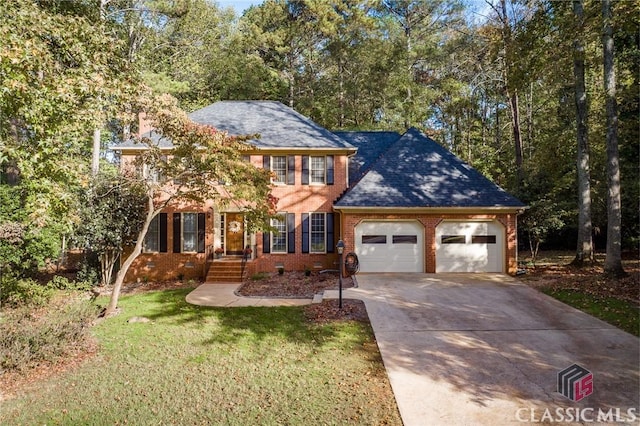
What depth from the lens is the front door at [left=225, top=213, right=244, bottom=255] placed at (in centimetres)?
1528

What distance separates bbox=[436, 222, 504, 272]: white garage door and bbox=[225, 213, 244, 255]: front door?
8.36 m

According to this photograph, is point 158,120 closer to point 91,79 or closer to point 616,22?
point 91,79

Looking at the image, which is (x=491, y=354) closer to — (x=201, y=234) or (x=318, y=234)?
(x=318, y=234)

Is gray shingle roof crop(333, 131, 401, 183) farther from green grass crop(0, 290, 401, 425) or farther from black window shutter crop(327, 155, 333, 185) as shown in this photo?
green grass crop(0, 290, 401, 425)

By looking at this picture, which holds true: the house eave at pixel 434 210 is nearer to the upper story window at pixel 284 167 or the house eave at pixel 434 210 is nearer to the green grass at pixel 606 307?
the upper story window at pixel 284 167

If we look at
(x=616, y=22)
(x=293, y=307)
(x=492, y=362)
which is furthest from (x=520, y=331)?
(x=616, y=22)

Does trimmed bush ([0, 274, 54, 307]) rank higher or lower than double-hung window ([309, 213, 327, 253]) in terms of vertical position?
lower

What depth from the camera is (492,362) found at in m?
6.23

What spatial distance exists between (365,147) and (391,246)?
6501mm

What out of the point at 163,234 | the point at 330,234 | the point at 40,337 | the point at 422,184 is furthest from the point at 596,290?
the point at 163,234

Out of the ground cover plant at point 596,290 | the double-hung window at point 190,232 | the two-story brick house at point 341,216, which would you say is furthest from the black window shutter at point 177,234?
the ground cover plant at point 596,290

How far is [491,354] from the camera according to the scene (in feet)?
21.5

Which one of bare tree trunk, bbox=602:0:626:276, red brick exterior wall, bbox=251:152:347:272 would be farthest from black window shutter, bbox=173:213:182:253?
bare tree trunk, bbox=602:0:626:276

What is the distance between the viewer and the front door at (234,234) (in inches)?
602
